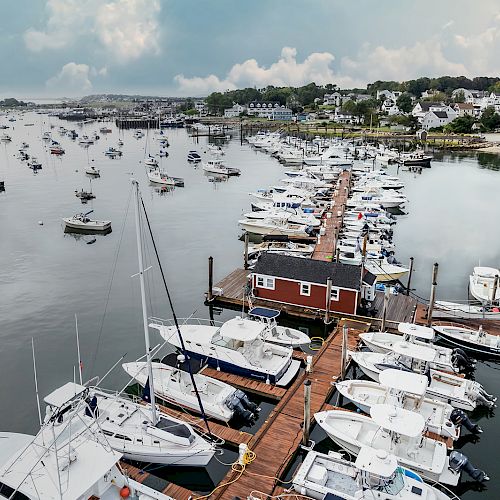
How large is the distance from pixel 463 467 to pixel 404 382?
3.73 m

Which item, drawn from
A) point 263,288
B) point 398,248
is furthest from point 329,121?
point 263,288

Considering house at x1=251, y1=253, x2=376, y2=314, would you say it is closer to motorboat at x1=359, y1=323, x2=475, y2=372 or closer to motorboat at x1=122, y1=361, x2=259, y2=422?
motorboat at x1=359, y1=323, x2=475, y2=372

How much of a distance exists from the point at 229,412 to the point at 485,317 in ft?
62.0

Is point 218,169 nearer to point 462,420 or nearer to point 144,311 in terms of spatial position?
point 144,311

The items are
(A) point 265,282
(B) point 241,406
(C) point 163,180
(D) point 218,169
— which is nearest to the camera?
(B) point 241,406

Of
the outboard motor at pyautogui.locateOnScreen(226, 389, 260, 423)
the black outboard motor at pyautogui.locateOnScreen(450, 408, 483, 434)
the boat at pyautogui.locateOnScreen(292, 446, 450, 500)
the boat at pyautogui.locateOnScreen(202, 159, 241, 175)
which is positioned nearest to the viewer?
the boat at pyautogui.locateOnScreen(292, 446, 450, 500)

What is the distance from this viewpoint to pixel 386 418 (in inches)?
683

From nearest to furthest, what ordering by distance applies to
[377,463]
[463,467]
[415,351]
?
[377,463] < [463,467] < [415,351]

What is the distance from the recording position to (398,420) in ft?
56.7

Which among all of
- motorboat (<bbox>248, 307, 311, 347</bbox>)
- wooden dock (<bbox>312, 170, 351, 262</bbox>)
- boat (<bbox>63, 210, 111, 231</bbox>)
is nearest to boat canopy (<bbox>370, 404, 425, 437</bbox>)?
motorboat (<bbox>248, 307, 311, 347</bbox>)

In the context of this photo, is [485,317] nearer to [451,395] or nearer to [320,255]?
[451,395]

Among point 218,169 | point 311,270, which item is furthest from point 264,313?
point 218,169

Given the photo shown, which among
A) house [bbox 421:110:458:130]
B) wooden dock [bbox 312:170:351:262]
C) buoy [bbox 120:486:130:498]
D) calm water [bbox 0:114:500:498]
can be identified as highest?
house [bbox 421:110:458:130]

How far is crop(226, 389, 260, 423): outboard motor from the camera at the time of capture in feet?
70.9
